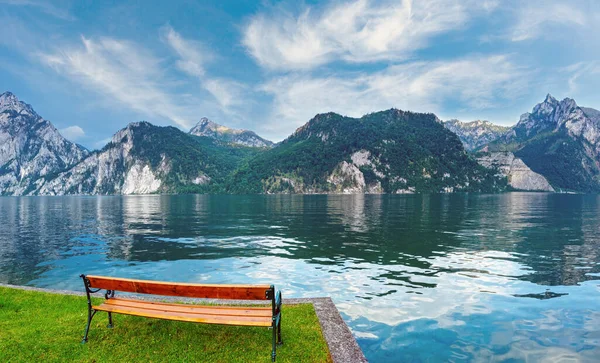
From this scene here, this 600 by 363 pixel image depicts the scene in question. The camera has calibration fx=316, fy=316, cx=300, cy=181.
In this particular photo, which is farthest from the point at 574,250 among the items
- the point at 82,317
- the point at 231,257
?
the point at 82,317

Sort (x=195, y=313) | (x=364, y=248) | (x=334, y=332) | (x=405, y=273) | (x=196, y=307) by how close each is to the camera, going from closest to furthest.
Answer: (x=195, y=313) < (x=196, y=307) < (x=334, y=332) < (x=405, y=273) < (x=364, y=248)

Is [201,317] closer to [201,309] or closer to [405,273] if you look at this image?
[201,309]

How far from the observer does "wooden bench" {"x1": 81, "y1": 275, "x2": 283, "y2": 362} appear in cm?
830

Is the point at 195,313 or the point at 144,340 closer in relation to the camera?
the point at 195,313

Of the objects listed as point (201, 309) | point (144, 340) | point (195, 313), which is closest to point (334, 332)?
point (201, 309)

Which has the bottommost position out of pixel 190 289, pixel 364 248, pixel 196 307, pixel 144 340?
pixel 364 248

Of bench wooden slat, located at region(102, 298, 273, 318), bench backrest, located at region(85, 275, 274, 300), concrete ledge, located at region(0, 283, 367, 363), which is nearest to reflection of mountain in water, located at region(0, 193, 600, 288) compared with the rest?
concrete ledge, located at region(0, 283, 367, 363)

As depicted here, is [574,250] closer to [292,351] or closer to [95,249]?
[292,351]

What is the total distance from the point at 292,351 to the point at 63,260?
26.4 meters

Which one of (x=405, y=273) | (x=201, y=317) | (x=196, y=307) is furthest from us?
(x=405, y=273)

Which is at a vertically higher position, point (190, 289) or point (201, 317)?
point (190, 289)

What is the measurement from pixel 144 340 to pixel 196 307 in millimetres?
1890

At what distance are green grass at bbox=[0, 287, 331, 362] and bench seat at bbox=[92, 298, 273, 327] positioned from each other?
39.7 inches

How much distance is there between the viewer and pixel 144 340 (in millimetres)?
9625
